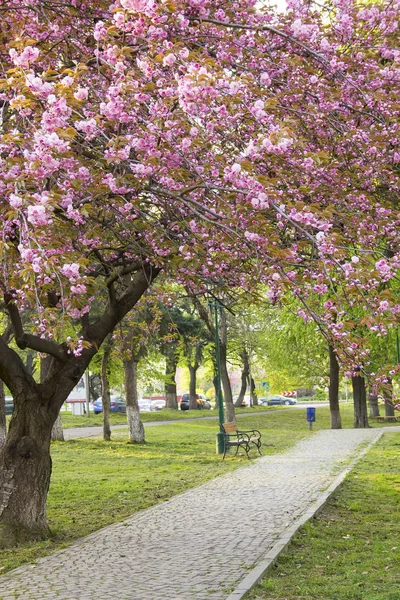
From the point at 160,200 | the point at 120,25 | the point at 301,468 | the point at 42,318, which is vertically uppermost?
the point at 120,25

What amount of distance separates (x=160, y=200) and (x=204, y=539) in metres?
4.32

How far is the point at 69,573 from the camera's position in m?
8.01

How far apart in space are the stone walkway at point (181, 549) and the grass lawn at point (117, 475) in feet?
1.55

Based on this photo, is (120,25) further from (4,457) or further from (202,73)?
(4,457)

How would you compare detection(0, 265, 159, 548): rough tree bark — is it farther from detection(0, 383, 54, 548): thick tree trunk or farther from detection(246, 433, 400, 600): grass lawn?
detection(246, 433, 400, 600): grass lawn

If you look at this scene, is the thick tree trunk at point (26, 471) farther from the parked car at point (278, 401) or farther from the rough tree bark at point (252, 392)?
the parked car at point (278, 401)

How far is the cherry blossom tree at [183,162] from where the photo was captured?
587 centimetres

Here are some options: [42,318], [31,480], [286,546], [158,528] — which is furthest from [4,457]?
[42,318]

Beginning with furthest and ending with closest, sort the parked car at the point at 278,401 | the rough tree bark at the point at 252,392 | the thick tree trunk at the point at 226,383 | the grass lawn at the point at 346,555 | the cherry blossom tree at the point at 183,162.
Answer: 1. the parked car at the point at 278,401
2. the rough tree bark at the point at 252,392
3. the thick tree trunk at the point at 226,383
4. the grass lawn at the point at 346,555
5. the cherry blossom tree at the point at 183,162

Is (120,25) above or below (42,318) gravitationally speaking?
above

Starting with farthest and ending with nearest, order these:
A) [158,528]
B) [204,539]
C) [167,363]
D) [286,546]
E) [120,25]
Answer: [167,363] < [158,528] < [204,539] < [286,546] < [120,25]

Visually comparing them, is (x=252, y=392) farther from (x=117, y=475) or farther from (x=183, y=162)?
(x=183, y=162)

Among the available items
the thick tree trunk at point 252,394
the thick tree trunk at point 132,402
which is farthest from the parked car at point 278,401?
the thick tree trunk at point 132,402

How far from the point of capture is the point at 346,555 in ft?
28.4
